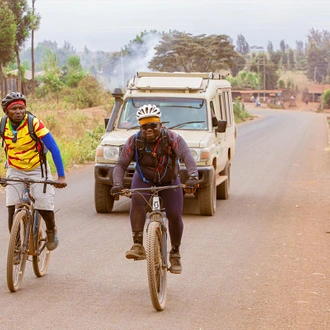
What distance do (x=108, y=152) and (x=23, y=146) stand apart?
15.1ft

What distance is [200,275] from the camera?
7797mm

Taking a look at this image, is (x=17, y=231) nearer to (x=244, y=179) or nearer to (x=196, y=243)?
(x=196, y=243)

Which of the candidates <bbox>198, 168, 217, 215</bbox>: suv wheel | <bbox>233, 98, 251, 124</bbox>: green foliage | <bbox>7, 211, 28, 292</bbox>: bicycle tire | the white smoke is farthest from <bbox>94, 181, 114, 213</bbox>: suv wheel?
the white smoke

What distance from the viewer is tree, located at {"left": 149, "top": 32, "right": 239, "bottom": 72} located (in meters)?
63.9

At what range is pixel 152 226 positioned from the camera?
6.39 metres

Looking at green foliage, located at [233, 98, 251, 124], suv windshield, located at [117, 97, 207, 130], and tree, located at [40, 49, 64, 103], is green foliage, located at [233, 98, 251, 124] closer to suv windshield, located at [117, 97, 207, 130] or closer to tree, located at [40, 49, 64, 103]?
tree, located at [40, 49, 64, 103]

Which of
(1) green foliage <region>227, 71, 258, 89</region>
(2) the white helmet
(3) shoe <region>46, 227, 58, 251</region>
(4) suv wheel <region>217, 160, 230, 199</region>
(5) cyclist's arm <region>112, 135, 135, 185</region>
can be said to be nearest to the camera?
(2) the white helmet

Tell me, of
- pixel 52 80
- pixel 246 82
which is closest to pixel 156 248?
pixel 52 80

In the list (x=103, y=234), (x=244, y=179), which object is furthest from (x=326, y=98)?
(x=103, y=234)

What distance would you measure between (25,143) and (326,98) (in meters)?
94.8

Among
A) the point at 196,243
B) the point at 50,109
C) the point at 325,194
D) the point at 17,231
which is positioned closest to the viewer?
the point at 17,231

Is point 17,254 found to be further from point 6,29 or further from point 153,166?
point 6,29

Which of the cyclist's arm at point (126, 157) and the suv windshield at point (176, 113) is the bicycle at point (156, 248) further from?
the suv windshield at point (176, 113)

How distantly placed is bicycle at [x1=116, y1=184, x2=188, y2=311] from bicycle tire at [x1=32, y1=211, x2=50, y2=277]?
1.07 m
